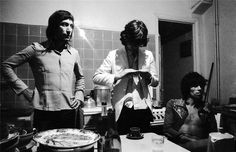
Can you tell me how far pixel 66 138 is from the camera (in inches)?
31.8

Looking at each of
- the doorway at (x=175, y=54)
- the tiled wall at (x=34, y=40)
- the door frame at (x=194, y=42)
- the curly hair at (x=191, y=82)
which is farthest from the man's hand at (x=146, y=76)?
the doorway at (x=175, y=54)

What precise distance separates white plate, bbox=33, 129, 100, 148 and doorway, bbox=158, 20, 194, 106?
3.20 metres

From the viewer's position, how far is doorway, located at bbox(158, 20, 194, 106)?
420 cm

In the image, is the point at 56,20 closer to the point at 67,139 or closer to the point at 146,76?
the point at 146,76

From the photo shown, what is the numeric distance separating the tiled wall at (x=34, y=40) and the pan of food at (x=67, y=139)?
6.14 ft

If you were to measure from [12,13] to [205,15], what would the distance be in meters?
3.32

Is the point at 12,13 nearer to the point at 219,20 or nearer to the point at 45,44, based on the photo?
the point at 45,44

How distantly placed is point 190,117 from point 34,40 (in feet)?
7.49

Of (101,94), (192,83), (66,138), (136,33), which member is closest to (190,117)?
(192,83)

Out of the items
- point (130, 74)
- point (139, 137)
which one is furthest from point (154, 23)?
point (139, 137)

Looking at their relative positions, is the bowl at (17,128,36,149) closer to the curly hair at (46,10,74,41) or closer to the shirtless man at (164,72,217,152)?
the curly hair at (46,10,74,41)

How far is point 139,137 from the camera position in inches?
45.2

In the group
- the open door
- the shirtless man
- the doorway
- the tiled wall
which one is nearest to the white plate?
the shirtless man

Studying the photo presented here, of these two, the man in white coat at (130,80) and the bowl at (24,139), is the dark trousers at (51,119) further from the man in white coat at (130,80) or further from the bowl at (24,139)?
the bowl at (24,139)
